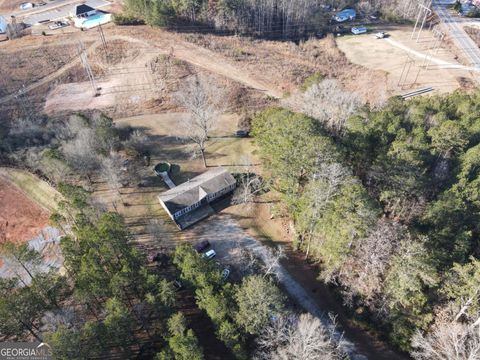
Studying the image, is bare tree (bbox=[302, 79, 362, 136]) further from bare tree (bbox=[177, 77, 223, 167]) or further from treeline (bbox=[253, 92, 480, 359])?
bare tree (bbox=[177, 77, 223, 167])

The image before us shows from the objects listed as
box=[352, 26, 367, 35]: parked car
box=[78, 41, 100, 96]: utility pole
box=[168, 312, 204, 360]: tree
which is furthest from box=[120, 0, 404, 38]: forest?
box=[168, 312, 204, 360]: tree

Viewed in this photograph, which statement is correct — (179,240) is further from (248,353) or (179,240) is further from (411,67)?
(411,67)

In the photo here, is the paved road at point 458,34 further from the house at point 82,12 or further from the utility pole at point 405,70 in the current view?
the house at point 82,12

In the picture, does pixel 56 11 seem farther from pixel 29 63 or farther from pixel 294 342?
pixel 294 342

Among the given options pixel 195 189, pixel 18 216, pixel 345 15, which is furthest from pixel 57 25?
pixel 345 15

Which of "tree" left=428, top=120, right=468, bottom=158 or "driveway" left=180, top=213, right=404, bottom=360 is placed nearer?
"driveway" left=180, top=213, right=404, bottom=360
